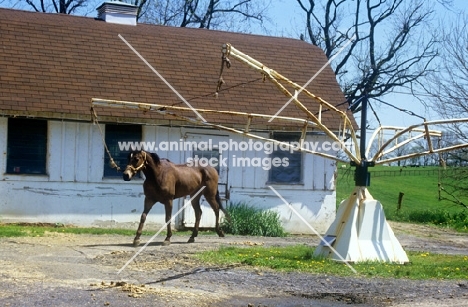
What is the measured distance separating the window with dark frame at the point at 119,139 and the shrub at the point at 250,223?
3.15m

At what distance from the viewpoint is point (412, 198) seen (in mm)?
42094

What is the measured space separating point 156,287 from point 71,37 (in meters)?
13.3

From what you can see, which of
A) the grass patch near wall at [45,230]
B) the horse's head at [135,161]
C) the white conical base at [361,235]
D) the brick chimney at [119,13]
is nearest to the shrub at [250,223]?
the grass patch near wall at [45,230]

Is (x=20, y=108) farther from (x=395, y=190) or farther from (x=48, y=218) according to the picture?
(x=395, y=190)

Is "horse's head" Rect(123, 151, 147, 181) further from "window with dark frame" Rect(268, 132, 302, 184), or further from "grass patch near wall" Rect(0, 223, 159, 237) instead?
"window with dark frame" Rect(268, 132, 302, 184)

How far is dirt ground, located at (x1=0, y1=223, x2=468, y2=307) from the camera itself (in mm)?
10453

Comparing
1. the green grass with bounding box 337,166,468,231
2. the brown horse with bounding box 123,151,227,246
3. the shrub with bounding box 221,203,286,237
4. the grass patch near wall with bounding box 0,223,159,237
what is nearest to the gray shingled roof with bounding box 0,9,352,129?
the shrub with bounding box 221,203,286,237

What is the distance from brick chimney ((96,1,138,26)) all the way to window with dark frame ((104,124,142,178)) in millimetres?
5224

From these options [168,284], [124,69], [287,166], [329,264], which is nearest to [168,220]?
[329,264]

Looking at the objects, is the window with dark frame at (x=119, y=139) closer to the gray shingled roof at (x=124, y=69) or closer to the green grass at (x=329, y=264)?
the gray shingled roof at (x=124, y=69)

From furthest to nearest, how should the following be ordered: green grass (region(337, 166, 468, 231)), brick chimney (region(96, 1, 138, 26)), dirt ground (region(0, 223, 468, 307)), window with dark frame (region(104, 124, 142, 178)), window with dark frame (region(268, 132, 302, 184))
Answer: green grass (region(337, 166, 468, 231)) < brick chimney (region(96, 1, 138, 26)) < window with dark frame (region(268, 132, 302, 184)) < window with dark frame (region(104, 124, 142, 178)) < dirt ground (region(0, 223, 468, 307))

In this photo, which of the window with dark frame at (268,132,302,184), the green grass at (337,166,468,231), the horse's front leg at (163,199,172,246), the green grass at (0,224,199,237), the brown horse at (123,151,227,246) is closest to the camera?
the brown horse at (123,151,227,246)

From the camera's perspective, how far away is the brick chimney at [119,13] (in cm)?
2509

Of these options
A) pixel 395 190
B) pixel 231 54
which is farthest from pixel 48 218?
pixel 395 190
